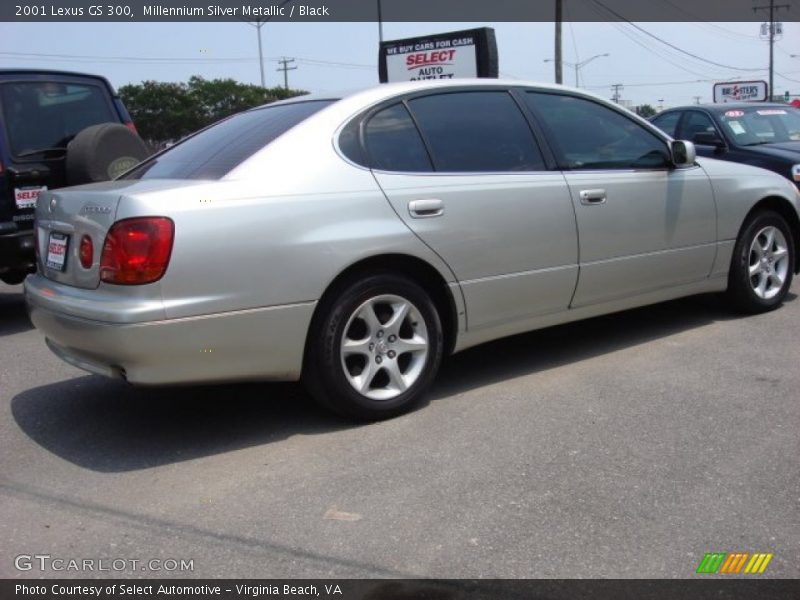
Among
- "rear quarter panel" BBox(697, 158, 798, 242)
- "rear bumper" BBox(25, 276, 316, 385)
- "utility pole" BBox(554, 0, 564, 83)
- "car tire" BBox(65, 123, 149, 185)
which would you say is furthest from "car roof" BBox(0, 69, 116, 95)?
"utility pole" BBox(554, 0, 564, 83)

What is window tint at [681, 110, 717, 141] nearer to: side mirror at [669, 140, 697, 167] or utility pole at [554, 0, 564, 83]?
side mirror at [669, 140, 697, 167]

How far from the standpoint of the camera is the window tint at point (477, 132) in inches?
167

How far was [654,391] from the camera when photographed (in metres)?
4.34

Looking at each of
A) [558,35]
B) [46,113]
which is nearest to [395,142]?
[46,113]

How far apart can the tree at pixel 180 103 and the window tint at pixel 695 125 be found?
5077 centimetres

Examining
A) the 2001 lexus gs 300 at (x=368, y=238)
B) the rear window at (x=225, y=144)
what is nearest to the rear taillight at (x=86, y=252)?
the 2001 lexus gs 300 at (x=368, y=238)

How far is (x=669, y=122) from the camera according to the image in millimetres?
10062

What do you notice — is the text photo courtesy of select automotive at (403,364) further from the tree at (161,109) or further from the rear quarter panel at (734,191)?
the tree at (161,109)

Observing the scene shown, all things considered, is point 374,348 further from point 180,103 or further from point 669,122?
point 180,103

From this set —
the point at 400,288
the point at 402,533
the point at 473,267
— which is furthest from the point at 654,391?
the point at 402,533

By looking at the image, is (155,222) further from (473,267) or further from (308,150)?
(473,267)

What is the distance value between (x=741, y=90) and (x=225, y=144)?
1139 inches

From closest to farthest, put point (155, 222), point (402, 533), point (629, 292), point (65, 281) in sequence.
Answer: point (402, 533), point (155, 222), point (65, 281), point (629, 292)

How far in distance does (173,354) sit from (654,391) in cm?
254
